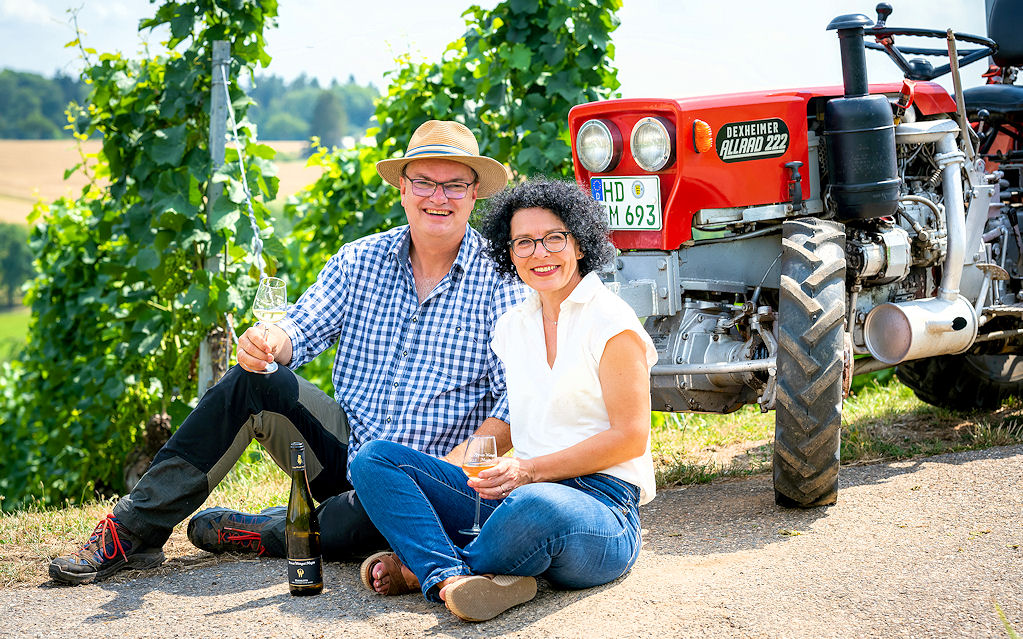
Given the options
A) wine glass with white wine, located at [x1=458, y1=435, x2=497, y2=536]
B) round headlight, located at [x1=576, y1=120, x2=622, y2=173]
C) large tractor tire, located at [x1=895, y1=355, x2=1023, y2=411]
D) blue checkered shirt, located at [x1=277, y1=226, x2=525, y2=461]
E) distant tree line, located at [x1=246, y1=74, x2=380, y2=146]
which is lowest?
large tractor tire, located at [x1=895, y1=355, x2=1023, y2=411]

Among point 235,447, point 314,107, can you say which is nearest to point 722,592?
point 235,447

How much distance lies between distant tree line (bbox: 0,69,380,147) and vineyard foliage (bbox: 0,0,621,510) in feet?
132

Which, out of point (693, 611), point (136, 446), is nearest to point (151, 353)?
point (136, 446)

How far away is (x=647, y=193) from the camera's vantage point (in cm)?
459

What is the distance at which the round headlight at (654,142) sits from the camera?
4.50 metres

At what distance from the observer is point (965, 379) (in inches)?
239

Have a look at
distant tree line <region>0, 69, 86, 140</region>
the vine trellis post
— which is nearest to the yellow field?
distant tree line <region>0, 69, 86, 140</region>

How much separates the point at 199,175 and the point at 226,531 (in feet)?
8.28

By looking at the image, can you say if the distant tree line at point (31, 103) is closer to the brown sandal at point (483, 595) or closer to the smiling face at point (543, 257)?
the smiling face at point (543, 257)

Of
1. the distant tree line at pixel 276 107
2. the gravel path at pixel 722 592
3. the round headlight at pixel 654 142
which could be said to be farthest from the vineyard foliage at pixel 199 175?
the distant tree line at pixel 276 107

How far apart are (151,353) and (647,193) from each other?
137 inches

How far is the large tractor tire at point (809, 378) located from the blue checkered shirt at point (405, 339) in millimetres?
1030

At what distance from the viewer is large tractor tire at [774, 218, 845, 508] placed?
3.96 m

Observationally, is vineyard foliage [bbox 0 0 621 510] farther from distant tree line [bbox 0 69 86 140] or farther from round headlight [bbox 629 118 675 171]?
distant tree line [bbox 0 69 86 140]
